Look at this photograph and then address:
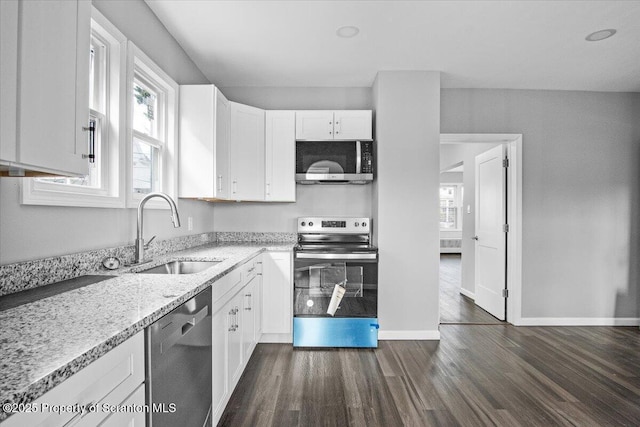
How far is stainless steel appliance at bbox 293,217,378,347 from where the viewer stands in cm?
299

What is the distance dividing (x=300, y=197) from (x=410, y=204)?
1.20m

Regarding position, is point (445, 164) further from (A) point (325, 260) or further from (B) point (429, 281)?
(A) point (325, 260)

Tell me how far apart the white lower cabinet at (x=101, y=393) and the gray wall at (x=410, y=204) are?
99.6 inches

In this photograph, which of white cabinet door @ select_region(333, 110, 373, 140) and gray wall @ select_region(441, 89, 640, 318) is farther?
gray wall @ select_region(441, 89, 640, 318)

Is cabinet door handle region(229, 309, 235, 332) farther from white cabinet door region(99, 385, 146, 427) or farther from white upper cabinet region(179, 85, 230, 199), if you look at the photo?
white upper cabinet region(179, 85, 230, 199)

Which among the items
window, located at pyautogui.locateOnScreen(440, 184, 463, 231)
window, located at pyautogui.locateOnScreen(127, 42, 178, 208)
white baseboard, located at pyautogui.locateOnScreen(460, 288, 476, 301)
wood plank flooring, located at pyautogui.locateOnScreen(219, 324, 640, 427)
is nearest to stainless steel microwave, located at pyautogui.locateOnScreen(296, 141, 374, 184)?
window, located at pyautogui.locateOnScreen(127, 42, 178, 208)

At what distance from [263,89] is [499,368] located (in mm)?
3507

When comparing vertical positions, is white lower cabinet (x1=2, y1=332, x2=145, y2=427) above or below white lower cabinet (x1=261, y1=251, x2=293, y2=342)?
above

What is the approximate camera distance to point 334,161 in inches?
130

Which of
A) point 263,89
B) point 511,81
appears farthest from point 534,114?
point 263,89

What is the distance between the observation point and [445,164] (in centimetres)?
649

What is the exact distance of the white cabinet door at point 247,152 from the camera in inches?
126

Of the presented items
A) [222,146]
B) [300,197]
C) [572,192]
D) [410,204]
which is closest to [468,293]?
[572,192]

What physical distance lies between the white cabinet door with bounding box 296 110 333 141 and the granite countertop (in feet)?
7.13
